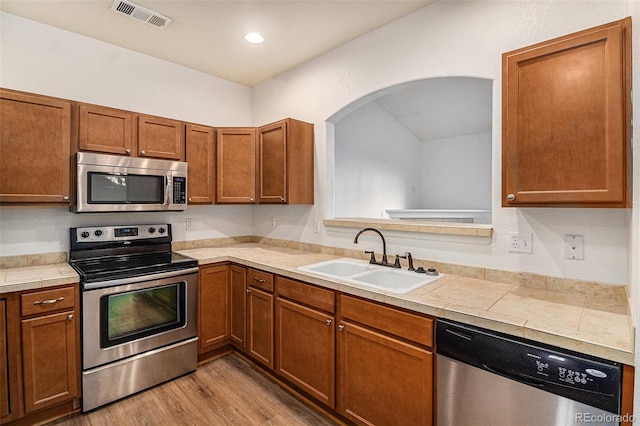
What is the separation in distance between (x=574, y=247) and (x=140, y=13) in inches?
126

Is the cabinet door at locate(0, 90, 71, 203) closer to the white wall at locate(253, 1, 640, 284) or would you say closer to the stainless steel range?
the stainless steel range

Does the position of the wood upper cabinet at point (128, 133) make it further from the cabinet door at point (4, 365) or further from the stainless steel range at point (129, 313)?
the cabinet door at point (4, 365)

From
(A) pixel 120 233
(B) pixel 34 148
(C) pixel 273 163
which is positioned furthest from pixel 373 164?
(B) pixel 34 148

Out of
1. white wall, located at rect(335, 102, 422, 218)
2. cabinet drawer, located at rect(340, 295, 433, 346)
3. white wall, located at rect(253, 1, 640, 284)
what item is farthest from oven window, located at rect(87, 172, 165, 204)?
white wall, located at rect(335, 102, 422, 218)

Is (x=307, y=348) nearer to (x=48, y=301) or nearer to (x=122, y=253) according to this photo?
(x=48, y=301)

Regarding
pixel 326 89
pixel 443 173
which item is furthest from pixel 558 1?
pixel 443 173

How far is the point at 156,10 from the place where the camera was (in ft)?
7.52

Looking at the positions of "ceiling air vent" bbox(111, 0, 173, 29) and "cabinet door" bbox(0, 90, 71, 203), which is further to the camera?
"ceiling air vent" bbox(111, 0, 173, 29)

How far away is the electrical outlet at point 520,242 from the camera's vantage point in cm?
177

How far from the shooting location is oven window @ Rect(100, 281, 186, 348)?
2182 millimetres

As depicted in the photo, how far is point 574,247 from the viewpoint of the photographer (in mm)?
1629

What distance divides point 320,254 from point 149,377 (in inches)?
64.7

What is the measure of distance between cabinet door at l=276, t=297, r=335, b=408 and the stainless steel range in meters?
0.83

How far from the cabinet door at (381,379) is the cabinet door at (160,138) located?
2131 millimetres
